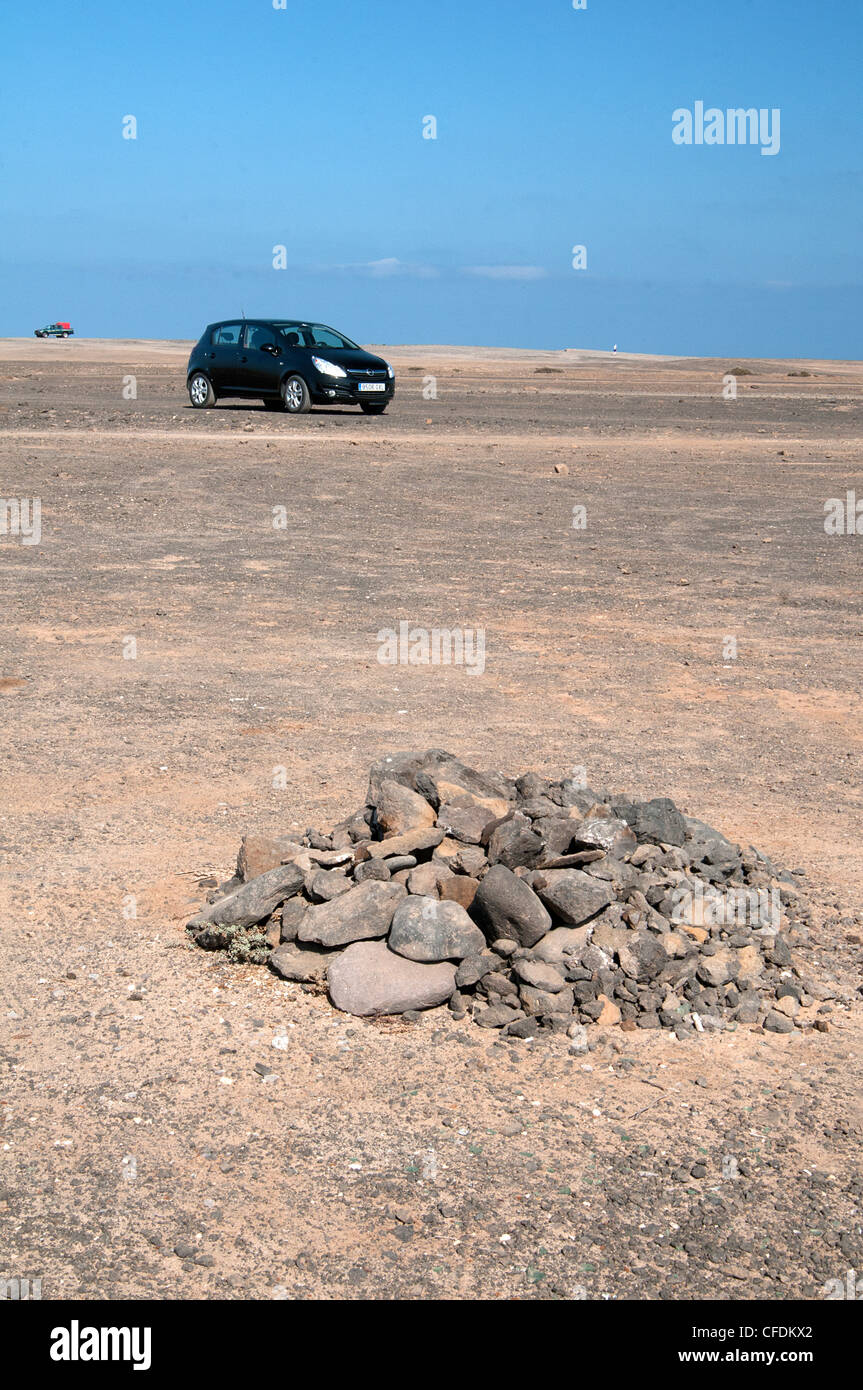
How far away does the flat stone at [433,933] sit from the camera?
16.8 feet

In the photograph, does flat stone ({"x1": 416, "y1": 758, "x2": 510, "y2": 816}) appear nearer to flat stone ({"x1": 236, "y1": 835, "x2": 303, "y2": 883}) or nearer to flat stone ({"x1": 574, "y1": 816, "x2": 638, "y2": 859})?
flat stone ({"x1": 574, "y1": 816, "x2": 638, "y2": 859})

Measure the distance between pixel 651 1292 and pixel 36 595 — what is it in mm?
9735

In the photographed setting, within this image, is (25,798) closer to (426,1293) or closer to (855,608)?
(426,1293)

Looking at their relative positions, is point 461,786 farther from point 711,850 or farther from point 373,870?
point 711,850

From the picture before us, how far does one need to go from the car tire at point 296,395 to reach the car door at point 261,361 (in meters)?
0.21

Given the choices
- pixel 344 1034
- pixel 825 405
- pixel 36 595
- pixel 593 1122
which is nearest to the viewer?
pixel 593 1122

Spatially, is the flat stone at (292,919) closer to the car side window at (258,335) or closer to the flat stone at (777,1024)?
the flat stone at (777,1024)

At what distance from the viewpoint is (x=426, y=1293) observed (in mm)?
3465

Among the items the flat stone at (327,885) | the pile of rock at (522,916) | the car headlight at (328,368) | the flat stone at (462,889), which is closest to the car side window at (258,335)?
the car headlight at (328,368)

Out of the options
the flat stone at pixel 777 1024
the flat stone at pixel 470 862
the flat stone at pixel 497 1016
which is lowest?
the flat stone at pixel 777 1024

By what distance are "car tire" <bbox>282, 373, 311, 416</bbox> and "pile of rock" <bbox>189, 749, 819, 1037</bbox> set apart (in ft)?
62.0

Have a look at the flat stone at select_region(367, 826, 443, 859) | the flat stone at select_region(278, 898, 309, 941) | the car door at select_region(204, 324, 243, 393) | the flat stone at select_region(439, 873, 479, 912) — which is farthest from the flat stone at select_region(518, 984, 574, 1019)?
the car door at select_region(204, 324, 243, 393)
